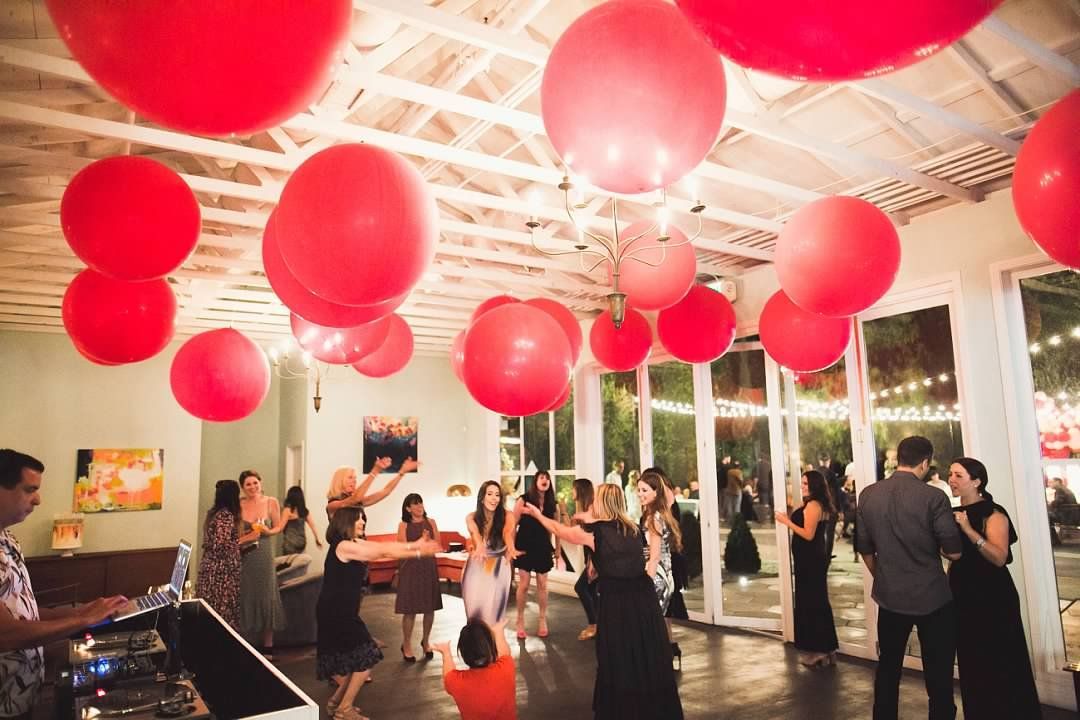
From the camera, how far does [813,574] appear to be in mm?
5176

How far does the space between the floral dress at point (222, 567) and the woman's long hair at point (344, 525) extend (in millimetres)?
1504

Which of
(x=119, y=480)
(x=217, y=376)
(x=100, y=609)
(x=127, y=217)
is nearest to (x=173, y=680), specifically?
(x=100, y=609)

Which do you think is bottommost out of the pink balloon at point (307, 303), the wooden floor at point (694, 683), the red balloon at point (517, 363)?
the wooden floor at point (694, 683)

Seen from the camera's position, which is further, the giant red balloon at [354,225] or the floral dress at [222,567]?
the floral dress at [222,567]

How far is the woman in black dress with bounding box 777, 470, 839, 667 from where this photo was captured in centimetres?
508

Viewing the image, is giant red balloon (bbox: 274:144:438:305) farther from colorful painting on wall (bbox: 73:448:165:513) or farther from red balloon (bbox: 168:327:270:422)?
colorful painting on wall (bbox: 73:448:165:513)

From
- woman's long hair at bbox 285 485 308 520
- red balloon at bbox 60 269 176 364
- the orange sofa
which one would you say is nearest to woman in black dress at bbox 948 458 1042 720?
red balloon at bbox 60 269 176 364

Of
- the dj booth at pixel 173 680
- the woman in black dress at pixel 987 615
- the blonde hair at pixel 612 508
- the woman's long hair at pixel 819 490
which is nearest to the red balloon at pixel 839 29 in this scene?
the dj booth at pixel 173 680

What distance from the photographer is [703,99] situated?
1.59 metres

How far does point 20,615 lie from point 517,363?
1.92 m

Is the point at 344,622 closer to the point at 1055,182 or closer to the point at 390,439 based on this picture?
the point at 1055,182

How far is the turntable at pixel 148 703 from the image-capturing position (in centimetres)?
210

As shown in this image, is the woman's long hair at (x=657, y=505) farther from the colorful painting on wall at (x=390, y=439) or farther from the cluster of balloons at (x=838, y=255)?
the colorful painting on wall at (x=390, y=439)

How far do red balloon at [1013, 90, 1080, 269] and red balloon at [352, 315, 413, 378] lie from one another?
323 centimetres
